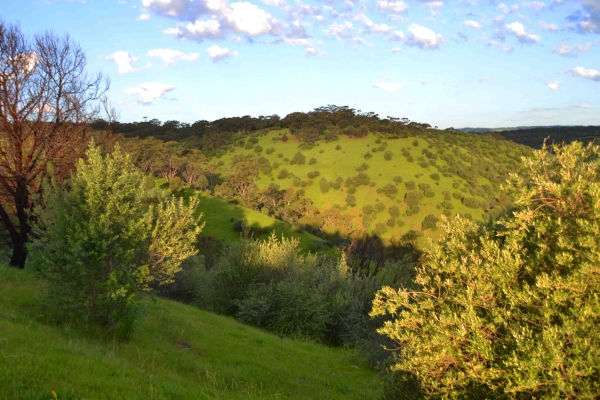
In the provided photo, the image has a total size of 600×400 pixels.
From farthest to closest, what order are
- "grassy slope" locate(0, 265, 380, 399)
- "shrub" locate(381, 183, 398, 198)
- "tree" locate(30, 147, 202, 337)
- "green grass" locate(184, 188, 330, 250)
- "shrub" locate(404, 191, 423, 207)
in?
"shrub" locate(381, 183, 398, 198), "shrub" locate(404, 191, 423, 207), "green grass" locate(184, 188, 330, 250), "tree" locate(30, 147, 202, 337), "grassy slope" locate(0, 265, 380, 399)

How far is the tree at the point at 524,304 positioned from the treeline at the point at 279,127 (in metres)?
108

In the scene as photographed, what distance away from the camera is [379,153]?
10269 centimetres

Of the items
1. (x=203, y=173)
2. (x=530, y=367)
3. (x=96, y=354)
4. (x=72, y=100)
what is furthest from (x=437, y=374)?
(x=203, y=173)

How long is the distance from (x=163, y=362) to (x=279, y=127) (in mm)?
128026

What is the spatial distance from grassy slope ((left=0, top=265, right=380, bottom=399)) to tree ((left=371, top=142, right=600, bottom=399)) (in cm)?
292

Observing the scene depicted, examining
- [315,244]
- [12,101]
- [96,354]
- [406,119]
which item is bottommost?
[315,244]

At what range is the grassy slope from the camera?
5.64m

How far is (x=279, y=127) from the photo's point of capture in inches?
5266

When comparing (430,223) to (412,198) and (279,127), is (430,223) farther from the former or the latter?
(279,127)

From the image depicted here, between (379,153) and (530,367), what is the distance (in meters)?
100

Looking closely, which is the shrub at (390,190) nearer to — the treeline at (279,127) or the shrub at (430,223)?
the shrub at (430,223)

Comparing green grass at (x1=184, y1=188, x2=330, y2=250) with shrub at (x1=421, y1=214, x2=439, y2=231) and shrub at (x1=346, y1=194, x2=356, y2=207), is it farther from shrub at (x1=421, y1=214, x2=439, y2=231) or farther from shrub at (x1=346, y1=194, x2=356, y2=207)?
shrub at (x1=346, y1=194, x2=356, y2=207)

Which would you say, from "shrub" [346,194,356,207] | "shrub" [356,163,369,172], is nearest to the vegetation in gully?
"shrub" [346,194,356,207]

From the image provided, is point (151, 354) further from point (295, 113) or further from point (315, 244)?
point (295, 113)
